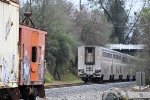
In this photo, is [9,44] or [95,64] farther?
[95,64]

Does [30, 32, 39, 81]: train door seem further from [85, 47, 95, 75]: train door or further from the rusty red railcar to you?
[85, 47, 95, 75]: train door

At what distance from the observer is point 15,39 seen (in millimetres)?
14719

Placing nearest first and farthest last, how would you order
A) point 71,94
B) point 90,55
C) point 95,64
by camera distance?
point 71,94
point 95,64
point 90,55

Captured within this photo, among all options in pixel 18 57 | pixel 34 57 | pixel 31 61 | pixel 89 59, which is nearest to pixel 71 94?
pixel 34 57

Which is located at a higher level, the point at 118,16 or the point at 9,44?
the point at 118,16

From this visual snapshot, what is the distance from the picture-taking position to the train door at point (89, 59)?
165ft

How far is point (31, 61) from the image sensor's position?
16.8 meters

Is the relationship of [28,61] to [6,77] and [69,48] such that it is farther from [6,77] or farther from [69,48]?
[69,48]

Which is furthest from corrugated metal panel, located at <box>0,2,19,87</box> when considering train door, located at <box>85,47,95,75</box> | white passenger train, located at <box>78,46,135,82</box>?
train door, located at <box>85,47,95,75</box>

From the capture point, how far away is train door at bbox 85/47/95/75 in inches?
1978

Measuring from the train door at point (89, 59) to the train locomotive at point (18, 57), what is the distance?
104 ft

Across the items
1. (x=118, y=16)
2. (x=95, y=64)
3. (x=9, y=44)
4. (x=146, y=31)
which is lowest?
(x=95, y=64)

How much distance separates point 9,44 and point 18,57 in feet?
3.41

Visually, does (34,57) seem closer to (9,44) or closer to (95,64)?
(9,44)
